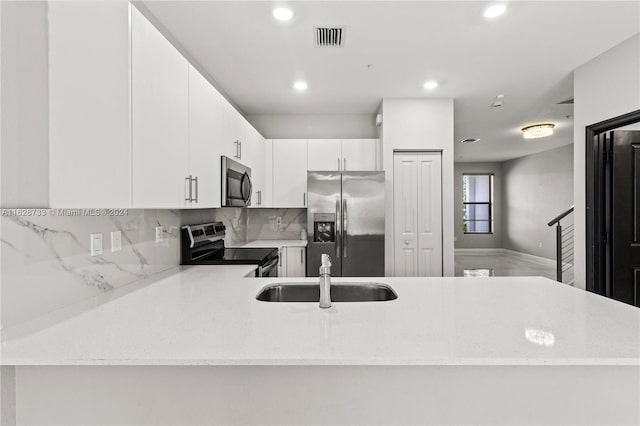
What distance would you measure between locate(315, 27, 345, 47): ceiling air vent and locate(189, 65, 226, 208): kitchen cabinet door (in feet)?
2.94

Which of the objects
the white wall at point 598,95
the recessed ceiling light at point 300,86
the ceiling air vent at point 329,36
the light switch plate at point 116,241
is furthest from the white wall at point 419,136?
the light switch plate at point 116,241

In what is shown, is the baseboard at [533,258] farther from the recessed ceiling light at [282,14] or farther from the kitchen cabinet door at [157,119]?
the kitchen cabinet door at [157,119]

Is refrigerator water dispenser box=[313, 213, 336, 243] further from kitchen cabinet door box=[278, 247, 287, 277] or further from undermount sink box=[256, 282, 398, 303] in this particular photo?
undermount sink box=[256, 282, 398, 303]

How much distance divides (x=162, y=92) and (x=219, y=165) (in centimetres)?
86

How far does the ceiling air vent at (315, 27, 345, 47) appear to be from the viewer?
2320mm

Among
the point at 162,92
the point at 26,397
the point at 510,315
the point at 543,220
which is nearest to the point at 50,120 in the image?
the point at 162,92

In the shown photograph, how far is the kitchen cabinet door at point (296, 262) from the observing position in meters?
3.59

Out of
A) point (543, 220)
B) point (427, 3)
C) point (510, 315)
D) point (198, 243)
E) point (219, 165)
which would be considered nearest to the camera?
point (510, 315)

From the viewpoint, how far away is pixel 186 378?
1.05 metres

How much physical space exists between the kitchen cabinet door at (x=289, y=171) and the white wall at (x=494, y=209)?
20.6ft

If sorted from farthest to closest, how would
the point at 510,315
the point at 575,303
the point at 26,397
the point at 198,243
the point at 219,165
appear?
the point at 198,243, the point at 219,165, the point at 575,303, the point at 510,315, the point at 26,397

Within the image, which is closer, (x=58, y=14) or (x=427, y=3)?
(x=58, y=14)

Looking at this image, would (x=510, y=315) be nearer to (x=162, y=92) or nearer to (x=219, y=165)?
(x=162, y=92)

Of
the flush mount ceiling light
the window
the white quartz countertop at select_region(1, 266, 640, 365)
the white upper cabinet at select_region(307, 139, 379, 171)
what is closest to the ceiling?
the white upper cabinet at select_region(307, 139, 379, 171)
